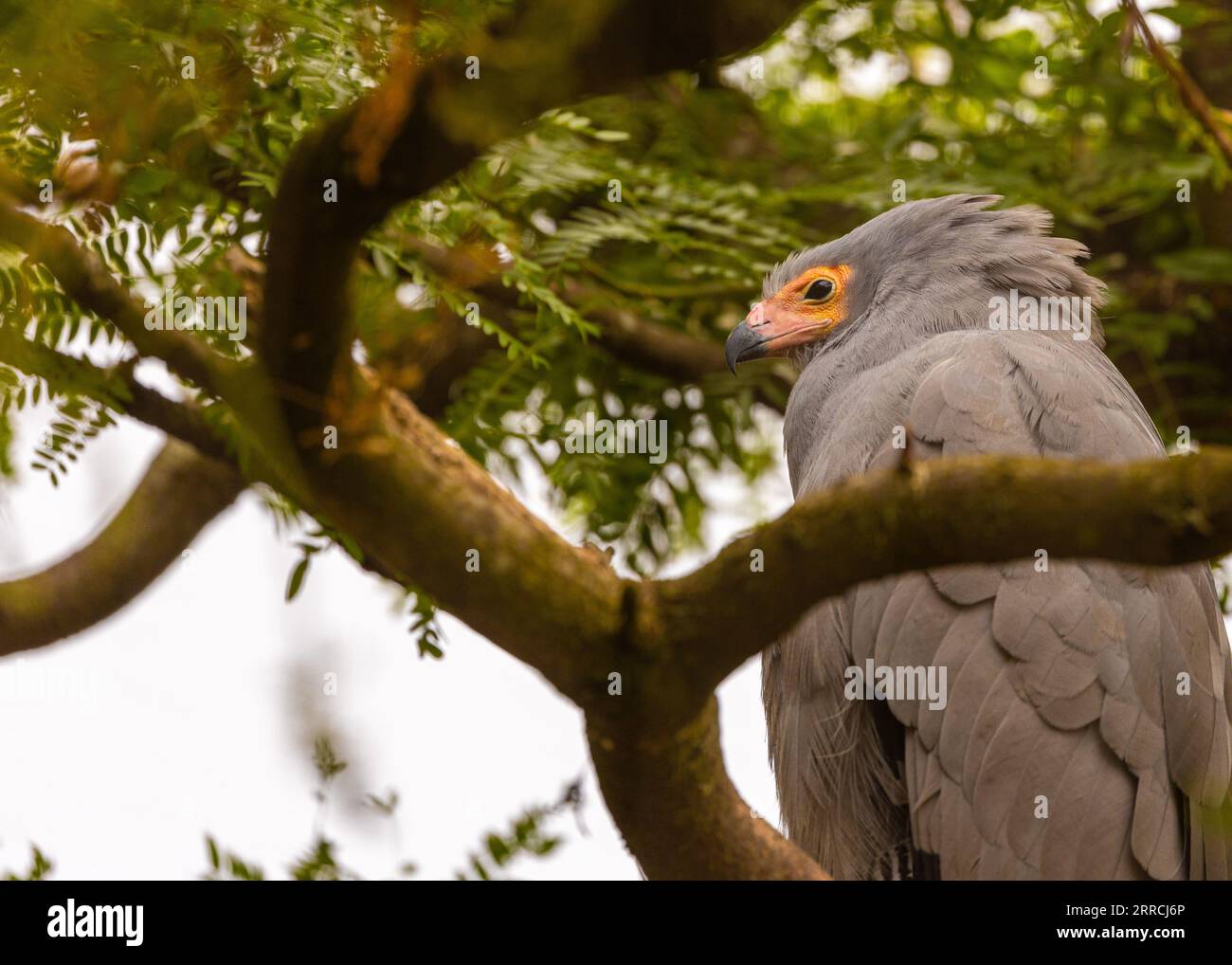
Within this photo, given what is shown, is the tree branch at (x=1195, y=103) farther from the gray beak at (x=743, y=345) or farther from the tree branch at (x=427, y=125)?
the tree branch at (x=427, y=125)

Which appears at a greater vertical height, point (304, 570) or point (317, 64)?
point (317, 64)

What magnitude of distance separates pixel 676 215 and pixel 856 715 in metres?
2.04

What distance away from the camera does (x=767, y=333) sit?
18.2 ft

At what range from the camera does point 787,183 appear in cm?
614

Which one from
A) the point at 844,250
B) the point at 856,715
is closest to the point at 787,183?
the point at 844,250

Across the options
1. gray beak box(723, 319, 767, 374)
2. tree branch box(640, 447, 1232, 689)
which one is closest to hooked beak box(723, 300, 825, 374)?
gray beak box(723, 319, 767, 374)

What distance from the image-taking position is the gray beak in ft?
17.8

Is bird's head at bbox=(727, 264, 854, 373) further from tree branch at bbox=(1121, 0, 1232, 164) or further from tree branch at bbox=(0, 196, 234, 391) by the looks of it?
tree branch at bbox=(0, 196, 234, 391)

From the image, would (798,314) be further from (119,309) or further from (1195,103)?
(119,309)

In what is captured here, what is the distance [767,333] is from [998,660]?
195 centimetres

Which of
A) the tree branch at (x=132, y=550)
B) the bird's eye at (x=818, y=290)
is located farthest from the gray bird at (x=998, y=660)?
the tree branch at (x=132, y=550)

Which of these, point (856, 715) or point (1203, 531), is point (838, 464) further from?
point (1203, 531)

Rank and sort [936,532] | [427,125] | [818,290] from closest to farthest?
[427,125], [936,532], [818,290]

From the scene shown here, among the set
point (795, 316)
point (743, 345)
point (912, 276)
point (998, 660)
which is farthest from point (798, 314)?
point (998, 660)
